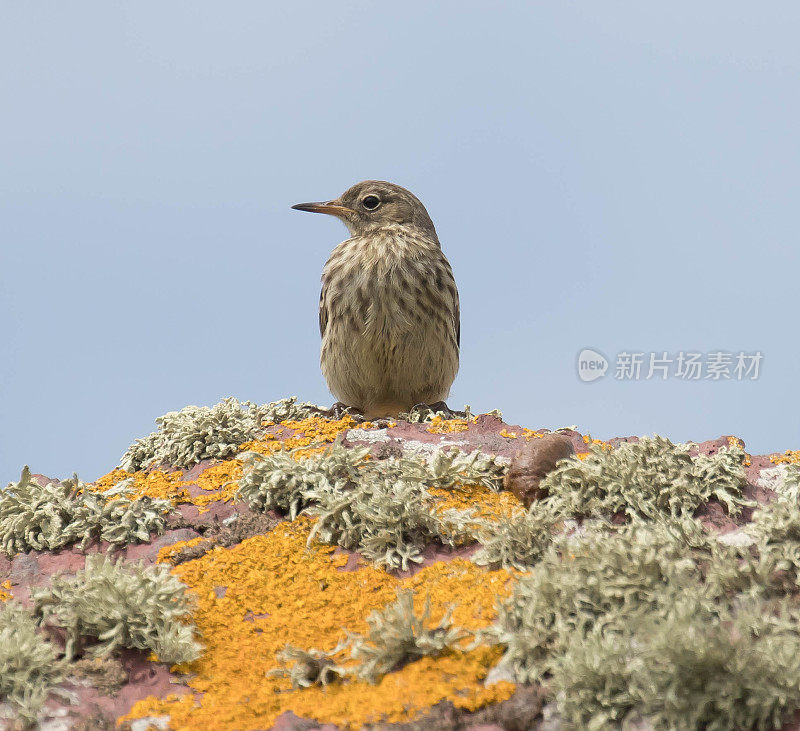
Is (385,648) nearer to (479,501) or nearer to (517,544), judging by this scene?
(517,544)

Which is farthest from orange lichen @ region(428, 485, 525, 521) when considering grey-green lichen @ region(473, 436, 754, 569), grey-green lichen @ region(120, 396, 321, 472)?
grey-green lichen @ region(120, 396, 321, 472)

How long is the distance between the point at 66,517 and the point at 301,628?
2037 mm

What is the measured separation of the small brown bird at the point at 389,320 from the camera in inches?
304

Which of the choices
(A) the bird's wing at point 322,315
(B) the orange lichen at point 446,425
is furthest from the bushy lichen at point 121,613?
(A) the bird's wing at point 322,315

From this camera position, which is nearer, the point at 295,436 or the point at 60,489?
the point at 60,489

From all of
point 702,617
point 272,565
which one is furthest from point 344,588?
point 702,617

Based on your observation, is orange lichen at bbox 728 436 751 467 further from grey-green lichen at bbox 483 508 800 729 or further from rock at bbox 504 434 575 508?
grey-green lichen at bbox 483 508 800 729

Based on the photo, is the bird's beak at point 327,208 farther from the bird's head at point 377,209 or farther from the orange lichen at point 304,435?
the orange lichen at point 304,435

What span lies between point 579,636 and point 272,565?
6.14ft

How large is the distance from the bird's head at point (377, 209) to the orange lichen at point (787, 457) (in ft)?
13.8

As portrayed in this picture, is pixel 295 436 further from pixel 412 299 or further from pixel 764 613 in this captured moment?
pixel 764 613

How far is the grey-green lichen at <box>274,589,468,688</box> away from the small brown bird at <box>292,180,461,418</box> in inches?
174

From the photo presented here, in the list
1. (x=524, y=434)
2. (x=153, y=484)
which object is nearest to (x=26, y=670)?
(x=153, y=484)

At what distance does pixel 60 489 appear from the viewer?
5.31 meters
